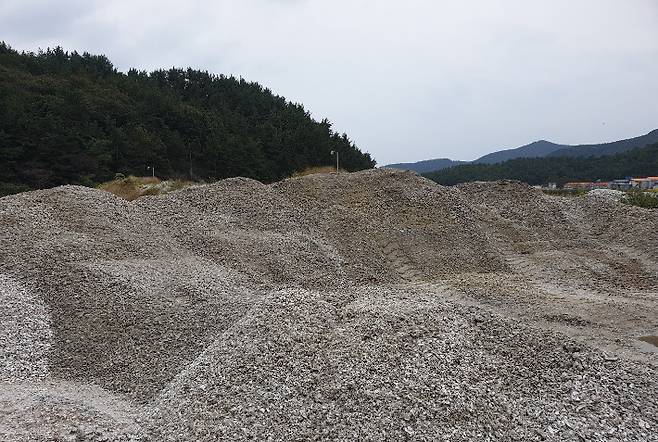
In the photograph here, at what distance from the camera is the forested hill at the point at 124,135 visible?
2653cm

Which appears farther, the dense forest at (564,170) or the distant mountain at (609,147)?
the distant mountain at (609,147)

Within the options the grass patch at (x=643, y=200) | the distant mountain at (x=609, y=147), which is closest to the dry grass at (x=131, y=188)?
the grass patch at (x=643, y=200)

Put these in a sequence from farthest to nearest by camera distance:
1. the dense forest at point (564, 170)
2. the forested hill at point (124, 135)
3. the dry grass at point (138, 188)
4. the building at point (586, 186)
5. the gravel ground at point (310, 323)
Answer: the dense forest at point (564, 170) < the forested hill at point (124, 135) < the building at point (586, 186) < the dry grass at point (138, 188) < the gravel ground at point (310, 323)

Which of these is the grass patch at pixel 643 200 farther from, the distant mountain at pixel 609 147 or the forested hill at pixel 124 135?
the distant mountain at pixel 609 147

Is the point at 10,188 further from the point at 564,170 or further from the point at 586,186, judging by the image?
the point at 564,170

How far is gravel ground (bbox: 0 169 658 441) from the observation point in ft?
15.3

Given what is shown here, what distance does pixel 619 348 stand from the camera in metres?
6.05

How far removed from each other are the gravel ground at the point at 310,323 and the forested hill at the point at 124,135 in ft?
52.4

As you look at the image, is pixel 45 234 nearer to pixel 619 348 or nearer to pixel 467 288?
pixel 467 288

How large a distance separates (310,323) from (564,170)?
57646mm

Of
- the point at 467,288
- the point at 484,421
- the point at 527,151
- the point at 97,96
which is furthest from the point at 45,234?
the point at 527,151

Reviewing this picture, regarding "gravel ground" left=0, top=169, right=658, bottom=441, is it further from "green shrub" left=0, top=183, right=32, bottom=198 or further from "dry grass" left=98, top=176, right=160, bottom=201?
"green shrub" left=0, top=183, right=32, bottom=198

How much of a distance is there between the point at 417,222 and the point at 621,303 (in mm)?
4860

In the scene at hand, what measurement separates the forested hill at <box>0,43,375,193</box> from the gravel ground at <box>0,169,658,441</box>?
52.4ft
